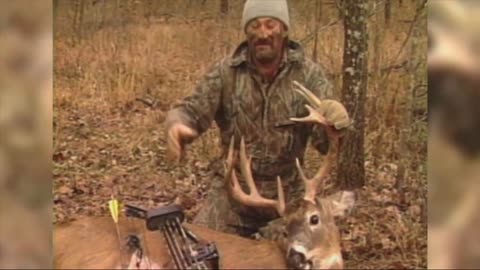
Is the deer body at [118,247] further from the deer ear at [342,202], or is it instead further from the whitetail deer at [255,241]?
the deer ear at [342,202]

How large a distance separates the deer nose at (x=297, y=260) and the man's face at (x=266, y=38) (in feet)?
2.09

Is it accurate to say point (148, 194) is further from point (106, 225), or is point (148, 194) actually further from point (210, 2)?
point (210, 2)

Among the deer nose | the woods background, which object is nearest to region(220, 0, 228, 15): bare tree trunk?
the woods background

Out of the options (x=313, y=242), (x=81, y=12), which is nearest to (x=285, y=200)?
(x=313, y=242)

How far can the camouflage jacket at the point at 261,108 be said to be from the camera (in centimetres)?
301

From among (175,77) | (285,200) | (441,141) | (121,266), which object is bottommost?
(121,266)

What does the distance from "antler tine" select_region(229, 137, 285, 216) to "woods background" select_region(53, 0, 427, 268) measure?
3.9 inches

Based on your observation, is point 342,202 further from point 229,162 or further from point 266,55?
point 266,55

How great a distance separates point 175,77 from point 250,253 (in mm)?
634

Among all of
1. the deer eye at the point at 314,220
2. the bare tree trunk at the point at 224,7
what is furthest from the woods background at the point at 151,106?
the deer eye at the point at 314,220

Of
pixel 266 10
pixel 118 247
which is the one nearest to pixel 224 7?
pixel 266 10

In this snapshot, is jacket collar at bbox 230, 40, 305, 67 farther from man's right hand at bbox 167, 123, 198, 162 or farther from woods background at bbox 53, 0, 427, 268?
man's right hand at bbox 167, 123, 198, 162

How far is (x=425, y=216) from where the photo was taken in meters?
3.05

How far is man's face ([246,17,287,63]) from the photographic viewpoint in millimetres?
3000
